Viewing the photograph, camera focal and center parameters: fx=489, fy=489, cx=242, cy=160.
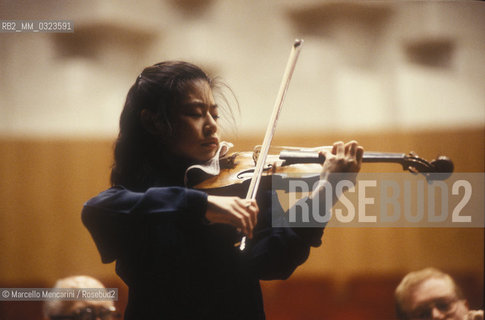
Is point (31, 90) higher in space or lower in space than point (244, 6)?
lower

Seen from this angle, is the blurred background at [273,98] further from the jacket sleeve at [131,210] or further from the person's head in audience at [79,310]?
the jacket sleeve at [131,210]

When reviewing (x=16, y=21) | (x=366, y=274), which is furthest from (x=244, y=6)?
(x=366, y=274)

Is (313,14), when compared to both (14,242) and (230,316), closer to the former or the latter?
(230,316)

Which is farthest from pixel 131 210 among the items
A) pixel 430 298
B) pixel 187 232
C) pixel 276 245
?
pixel 430 298

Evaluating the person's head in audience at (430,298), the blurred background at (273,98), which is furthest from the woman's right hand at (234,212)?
the person's head in audience at (430,298)

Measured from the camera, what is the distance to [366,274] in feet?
4.91

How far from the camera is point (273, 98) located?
4.69ft

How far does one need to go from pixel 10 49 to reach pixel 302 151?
0.95 meters

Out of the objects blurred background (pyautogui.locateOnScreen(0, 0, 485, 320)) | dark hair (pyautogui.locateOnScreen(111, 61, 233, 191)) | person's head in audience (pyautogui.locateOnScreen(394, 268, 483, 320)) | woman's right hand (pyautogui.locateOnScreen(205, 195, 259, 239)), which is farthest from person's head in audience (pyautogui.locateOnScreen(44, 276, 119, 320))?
person's head in audience (pyautogui.locateOnScreen(394, 268, 483, 320))

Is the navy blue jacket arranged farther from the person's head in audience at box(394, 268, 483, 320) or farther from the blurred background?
the person's head in audience at box(394, 268, 483, 320)

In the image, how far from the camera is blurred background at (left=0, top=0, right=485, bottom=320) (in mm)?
1444

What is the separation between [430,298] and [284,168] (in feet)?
1.88

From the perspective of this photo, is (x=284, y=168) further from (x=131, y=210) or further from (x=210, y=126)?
(x=131, y=210)

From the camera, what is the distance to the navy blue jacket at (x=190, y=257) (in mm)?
1173
